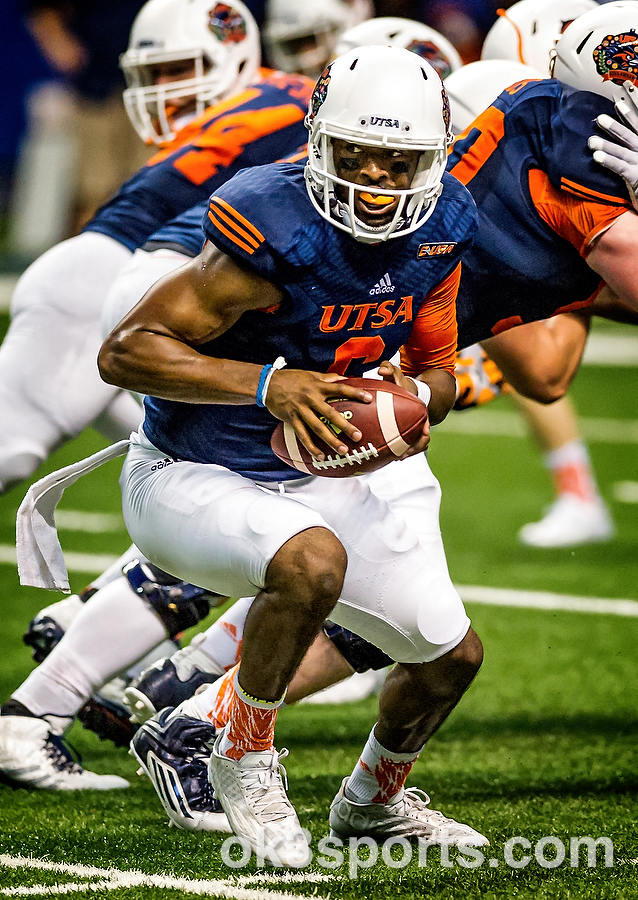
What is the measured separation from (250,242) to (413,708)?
3.36ft

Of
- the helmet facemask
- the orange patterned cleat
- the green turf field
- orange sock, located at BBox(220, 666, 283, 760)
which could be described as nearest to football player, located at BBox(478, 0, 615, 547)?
the green turf field

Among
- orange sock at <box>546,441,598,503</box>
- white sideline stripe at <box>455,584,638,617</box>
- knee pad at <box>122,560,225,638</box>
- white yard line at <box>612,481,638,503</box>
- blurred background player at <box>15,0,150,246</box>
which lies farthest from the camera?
blurred background player at <box>15,0,150,246</box>

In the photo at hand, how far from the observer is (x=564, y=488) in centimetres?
629

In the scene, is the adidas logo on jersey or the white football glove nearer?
the adidas logo on jersey

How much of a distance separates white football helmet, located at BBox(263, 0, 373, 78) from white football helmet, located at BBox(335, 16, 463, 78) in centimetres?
70

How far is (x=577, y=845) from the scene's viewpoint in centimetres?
291

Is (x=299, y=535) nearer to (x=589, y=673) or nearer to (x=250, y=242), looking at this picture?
(x=250, y=242)

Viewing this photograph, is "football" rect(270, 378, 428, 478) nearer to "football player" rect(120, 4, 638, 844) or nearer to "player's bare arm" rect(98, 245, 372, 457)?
"player's bare arm" rect(98, 245, 372, 457)

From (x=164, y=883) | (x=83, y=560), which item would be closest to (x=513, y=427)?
(x=83, y=560)

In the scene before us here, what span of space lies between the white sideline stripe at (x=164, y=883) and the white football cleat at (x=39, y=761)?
2.02ft

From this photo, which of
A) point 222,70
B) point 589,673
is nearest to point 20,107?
point 222,70

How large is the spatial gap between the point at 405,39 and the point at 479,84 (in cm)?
82

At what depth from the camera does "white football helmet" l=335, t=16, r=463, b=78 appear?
178 inches

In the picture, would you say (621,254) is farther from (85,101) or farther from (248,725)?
(85,101)
